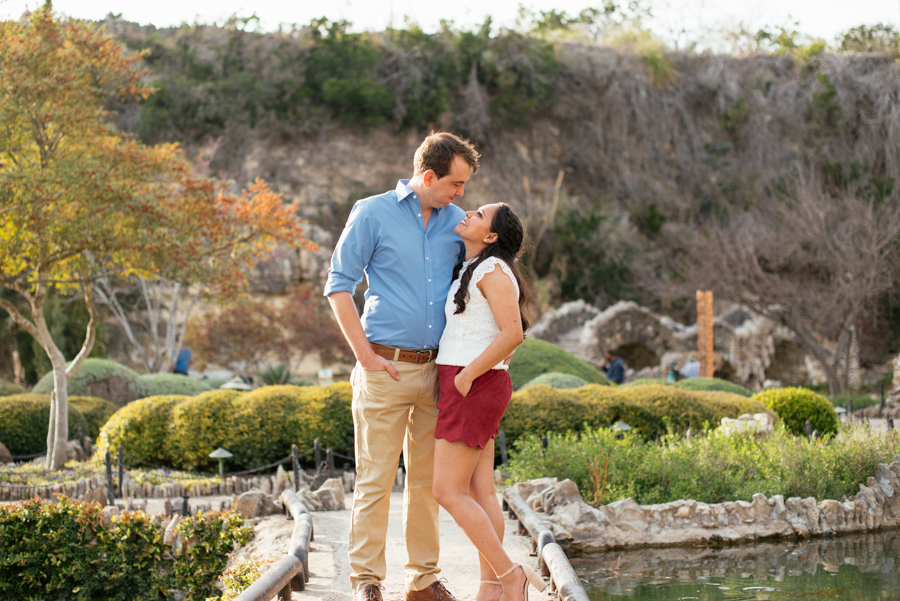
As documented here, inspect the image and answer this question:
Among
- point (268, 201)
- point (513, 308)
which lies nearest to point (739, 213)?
point (268, 201)

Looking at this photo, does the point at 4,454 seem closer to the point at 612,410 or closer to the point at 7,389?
the point at 7,389

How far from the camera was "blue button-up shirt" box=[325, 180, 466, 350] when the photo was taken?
3096mm

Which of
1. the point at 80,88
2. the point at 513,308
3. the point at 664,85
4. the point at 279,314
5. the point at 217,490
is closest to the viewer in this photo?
the point at 513,308

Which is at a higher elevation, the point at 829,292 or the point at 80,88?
the point at 80,88

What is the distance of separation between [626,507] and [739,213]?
22.2m

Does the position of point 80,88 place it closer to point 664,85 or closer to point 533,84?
point 533,84

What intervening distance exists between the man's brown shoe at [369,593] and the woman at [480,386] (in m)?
0.44

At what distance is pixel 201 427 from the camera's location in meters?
8.57

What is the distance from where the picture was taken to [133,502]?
701 centimetres

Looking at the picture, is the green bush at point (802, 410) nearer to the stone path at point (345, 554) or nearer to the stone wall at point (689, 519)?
the stone wall at point (689, 519)

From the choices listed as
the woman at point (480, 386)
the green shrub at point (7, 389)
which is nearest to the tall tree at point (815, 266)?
the green shrub at point (7, 389)

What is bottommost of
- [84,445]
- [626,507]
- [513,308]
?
[84,445]

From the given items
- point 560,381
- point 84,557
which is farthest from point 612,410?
point 84,557

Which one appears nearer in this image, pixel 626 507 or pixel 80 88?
pixel 626 507
